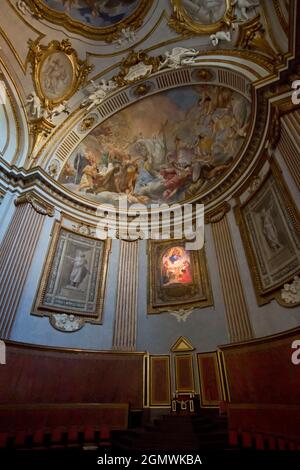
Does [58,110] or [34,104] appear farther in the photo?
[58,110]

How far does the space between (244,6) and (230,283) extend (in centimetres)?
857

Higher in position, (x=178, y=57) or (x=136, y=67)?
(x=136, y=67)

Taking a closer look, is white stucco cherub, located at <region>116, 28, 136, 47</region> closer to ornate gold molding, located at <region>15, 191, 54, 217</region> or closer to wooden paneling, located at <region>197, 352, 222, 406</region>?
ornate gold molding, located at <region>15, 191, 54, 217</region>

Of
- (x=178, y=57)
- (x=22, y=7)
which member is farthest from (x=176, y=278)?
(x=22, y=7)

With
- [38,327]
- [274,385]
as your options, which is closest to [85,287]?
[38,327]

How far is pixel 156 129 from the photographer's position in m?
11.2

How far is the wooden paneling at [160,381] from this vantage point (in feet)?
23.5

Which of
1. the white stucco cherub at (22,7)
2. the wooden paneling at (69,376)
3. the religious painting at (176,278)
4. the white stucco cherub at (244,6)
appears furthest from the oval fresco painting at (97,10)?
the wooden paneling at (69,376)

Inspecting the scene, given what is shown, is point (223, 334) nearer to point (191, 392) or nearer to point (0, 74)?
point (191, 392)

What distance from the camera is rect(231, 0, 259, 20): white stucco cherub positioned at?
795 centimetres

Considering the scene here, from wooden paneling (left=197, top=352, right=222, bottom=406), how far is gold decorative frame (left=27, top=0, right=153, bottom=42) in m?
12.0

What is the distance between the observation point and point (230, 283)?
7648 mm

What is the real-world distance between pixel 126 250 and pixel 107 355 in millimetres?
3854

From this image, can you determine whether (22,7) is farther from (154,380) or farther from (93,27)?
(154,380)
